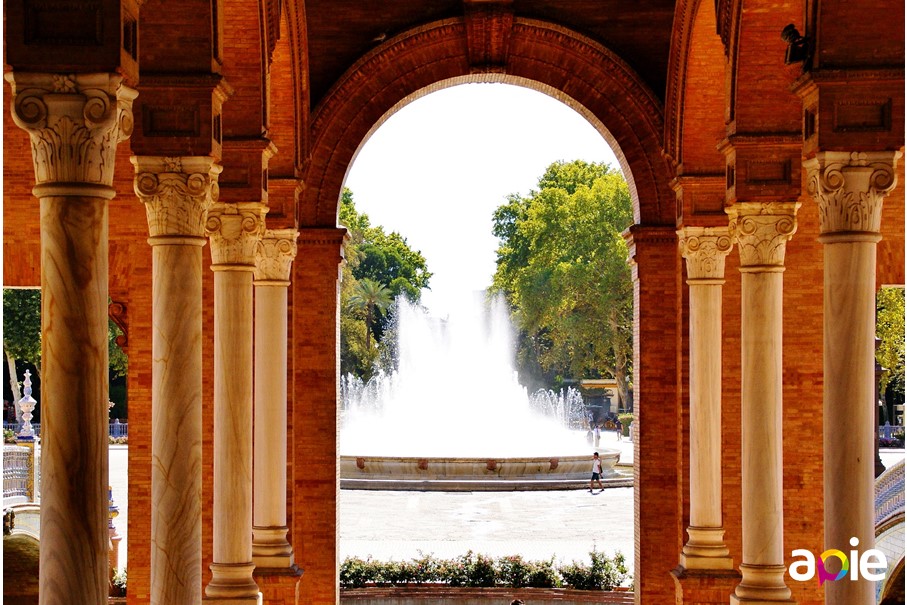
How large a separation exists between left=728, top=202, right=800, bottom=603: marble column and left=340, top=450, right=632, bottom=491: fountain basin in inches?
650

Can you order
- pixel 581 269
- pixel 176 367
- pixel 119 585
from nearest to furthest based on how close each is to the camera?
pixel 176 367 < pixel 119 585 < pixel 581 269

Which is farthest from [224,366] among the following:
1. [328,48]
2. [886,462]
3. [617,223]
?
[617,223]

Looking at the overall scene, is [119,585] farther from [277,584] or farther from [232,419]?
[232,419]

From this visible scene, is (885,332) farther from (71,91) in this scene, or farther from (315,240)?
(71,91)

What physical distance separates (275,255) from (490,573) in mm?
6123

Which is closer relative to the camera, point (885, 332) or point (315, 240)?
point (315, 240)

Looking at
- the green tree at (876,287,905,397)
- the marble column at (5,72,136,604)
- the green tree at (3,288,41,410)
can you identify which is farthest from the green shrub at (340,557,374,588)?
the green tree at (3,288,41,410)

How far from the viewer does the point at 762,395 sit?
9.97m

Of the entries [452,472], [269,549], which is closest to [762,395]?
[269,549]

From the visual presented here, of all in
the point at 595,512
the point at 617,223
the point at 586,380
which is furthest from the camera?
the point at 586,380

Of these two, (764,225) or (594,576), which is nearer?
(764,225)

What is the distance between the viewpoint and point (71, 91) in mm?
5887

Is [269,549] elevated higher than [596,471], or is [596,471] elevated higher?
[269,549]

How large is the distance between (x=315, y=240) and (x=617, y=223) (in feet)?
101
